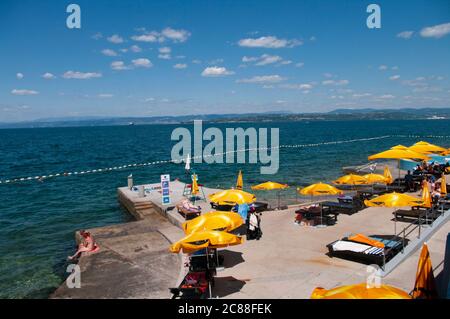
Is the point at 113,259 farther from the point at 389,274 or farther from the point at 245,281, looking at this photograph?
the point at 389,274

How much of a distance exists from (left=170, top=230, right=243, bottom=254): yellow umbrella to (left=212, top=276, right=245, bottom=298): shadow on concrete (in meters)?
1.32

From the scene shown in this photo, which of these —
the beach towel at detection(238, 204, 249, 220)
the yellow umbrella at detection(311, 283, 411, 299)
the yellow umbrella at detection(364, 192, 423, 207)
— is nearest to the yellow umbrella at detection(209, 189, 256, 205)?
the beach towel at detection(238, 204, 249, 220)

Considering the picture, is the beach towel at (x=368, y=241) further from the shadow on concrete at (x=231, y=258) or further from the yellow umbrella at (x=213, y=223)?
the yellow umbrella at (x=213, y=223)

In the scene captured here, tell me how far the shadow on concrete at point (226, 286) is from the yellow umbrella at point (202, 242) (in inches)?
52.1

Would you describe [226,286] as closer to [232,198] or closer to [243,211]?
[232,198]

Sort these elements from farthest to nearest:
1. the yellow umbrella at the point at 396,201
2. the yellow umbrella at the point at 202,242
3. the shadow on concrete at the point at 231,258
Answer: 1. the yellow umbrella at the point at 396,201
2. the shadow on concrete at the point at 231,258
3. the yellow umbrella at the point at 202,242

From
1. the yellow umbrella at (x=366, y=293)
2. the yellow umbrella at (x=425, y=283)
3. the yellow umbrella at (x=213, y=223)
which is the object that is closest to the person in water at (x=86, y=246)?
the yellow umbrella at (x=213, y=223)

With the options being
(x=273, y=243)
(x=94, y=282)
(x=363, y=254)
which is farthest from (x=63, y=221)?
(x=363, y=254)

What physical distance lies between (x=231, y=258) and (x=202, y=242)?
3.06 m

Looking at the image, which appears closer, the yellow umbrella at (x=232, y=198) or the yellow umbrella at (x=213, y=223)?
the yellow umbrella at (x=213, y=223)

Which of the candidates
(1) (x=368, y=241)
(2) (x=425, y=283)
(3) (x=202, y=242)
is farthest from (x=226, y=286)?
(2) (x=425, y=283)

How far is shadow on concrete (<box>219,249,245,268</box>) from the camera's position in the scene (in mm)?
11011

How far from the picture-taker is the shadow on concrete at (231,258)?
11011 millimetres

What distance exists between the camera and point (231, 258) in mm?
11508
